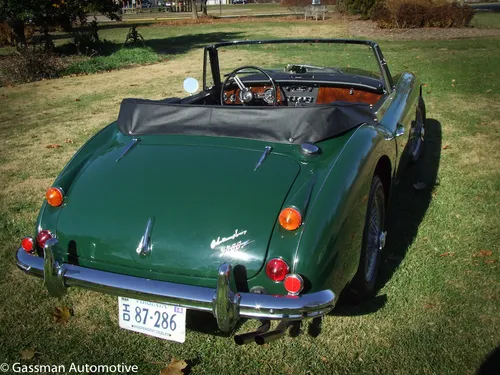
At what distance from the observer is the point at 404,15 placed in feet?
66.0

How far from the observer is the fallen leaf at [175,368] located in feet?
8.08

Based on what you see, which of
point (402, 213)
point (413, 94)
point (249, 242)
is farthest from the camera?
point (413, 94)

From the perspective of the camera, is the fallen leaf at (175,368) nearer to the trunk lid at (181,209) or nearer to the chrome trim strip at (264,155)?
the trunk lid at (181,209)

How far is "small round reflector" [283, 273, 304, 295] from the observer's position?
214 cm

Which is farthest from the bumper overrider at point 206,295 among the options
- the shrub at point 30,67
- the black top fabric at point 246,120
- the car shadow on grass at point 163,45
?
the car shadow on grass at point 163,45

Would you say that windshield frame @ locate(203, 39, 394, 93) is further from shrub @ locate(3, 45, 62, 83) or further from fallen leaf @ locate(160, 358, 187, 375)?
shrub @ locate(3, 45, 62, 83)

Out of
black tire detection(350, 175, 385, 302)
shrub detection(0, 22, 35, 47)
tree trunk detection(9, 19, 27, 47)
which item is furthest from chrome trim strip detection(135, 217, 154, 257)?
shrub detection(0, 22, 35, 47)

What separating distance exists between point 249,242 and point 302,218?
273 mm

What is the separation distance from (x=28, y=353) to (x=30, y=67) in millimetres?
10354

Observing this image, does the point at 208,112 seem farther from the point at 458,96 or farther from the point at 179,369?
the point at 458,96

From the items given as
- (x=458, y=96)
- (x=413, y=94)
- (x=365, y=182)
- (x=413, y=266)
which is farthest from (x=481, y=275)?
(x=458, y=96)

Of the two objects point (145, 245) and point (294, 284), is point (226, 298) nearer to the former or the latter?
point (294, 284)

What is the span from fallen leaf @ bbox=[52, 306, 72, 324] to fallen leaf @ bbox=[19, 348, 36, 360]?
0.27 m

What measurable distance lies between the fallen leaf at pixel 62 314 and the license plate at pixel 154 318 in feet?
2.36
